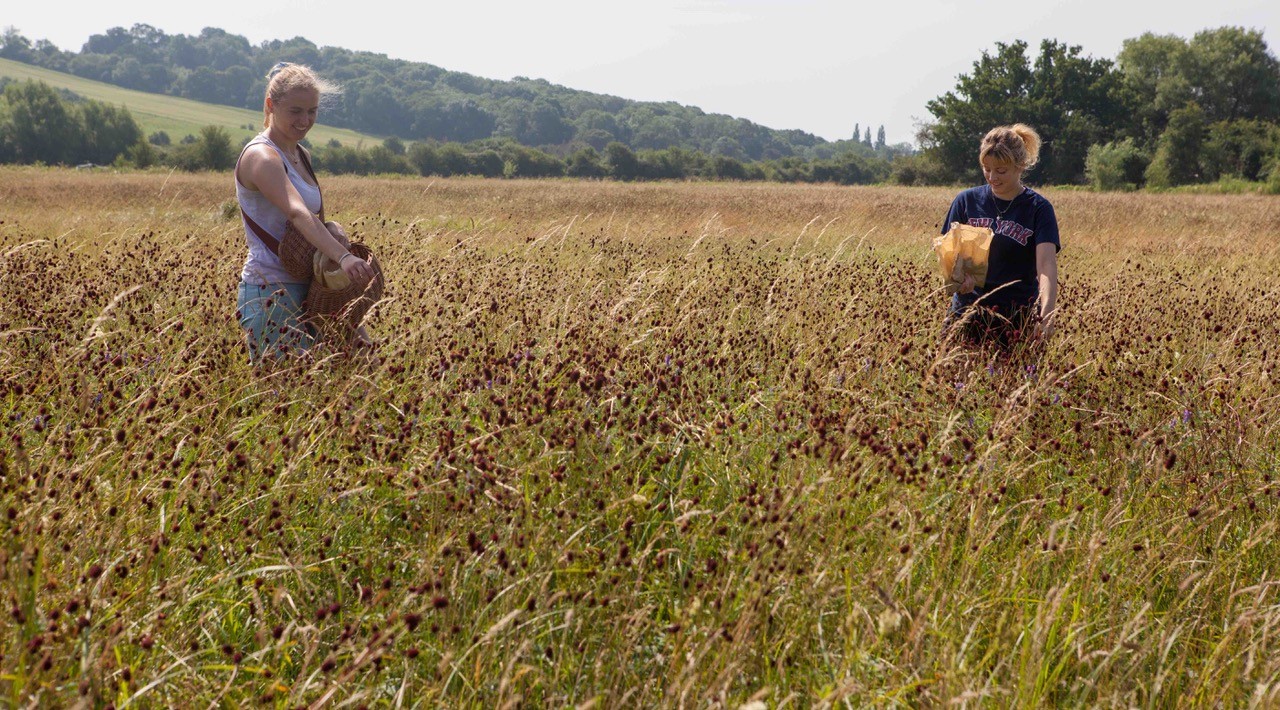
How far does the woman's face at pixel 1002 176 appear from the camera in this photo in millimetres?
4528

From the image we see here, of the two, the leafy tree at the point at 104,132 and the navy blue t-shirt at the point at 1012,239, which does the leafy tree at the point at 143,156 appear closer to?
the leafy tree at the point at 104,132

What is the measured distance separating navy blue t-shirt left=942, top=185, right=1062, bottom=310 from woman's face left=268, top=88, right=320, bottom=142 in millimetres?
3158

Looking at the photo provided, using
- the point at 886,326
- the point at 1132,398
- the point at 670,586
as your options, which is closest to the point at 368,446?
the point at 670,586

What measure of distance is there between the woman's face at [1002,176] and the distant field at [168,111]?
89645 millimetres

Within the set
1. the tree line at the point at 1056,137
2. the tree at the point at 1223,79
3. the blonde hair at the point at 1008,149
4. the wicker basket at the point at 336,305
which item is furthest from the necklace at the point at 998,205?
the tree at the point at 1223,79

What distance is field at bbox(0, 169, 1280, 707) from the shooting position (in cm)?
195

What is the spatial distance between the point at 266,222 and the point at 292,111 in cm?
48

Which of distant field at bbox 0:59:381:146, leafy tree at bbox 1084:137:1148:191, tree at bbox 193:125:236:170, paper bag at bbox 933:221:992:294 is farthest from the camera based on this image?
distant field at bbox 0:59:381:146

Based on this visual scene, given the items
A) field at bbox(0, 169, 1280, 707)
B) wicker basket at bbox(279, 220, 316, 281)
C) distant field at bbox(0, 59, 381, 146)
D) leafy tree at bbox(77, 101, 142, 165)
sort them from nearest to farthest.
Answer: field at bbox(0, 169, 1280, 707) < wicker basket at bbox(279, 220, 316, 281) < leafy tree at bbox(77, 101, 142, 165) < distant field at bbox(0, 59, 381, 146)

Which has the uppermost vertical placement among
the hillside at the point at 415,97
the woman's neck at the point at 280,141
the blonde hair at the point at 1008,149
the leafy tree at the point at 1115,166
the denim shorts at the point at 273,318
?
the hillside at the point at 415,97

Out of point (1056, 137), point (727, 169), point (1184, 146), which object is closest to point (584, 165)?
point (727, 169)

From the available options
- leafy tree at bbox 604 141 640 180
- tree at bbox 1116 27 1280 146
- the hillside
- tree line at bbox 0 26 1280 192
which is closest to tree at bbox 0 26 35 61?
the hillside

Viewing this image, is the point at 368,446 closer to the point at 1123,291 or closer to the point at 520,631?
the point at 520,631

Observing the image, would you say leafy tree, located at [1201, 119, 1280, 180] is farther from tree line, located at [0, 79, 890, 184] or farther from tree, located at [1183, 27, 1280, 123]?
tree line, located at [0, 79, 890, 184]
